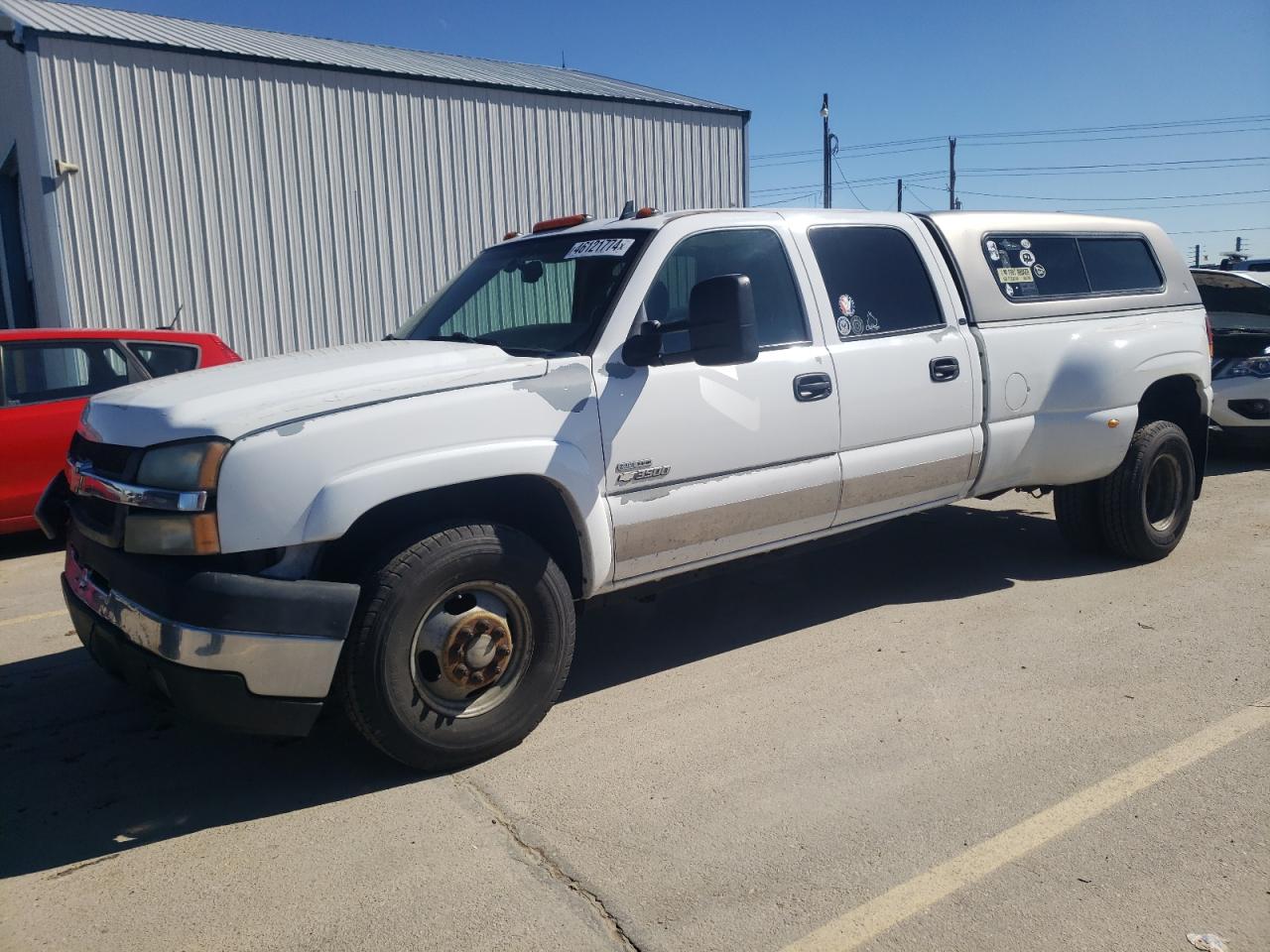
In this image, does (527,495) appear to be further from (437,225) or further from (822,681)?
(437,225)

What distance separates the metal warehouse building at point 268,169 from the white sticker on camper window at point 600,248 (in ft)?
30.3

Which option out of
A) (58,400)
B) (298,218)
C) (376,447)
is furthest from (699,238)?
(298,218)

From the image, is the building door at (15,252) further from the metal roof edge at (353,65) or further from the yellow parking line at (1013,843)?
the yellow parking line at (1013,843)

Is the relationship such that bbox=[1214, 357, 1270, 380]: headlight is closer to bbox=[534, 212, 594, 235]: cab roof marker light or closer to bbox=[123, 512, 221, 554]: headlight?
bbox=[534, 212, 594, 235]: cab roof marker light

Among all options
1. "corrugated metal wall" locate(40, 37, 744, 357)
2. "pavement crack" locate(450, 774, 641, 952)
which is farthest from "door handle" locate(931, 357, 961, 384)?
"corrugated metal wall" locate(40, 37, 744, 357)

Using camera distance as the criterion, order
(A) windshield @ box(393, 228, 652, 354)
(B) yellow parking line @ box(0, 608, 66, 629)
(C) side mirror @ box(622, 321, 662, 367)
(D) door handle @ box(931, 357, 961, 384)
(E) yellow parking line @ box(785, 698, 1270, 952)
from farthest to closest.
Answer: (B) yellow parking line @ box(0, 608, 66, 629) → (D) door handle @ box(931, 357, 961, 384) → (A) windshield @ box(393, 228, 652, 354) → (C) side mirror @ box(622, 321, 662, 367) → (E) yellow parking line @ box(785, 698, 1270, 952)

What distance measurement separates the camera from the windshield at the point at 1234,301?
967 centimetres

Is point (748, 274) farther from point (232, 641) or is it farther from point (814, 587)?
point (232, 641)

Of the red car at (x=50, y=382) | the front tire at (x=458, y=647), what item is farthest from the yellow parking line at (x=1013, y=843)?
the red car at (x=50, y=382)

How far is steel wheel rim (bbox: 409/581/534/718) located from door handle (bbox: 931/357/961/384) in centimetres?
242

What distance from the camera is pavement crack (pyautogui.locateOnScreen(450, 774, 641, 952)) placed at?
269 cm

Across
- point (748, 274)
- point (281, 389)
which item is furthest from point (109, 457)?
point (748, 274)

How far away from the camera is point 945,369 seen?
16.4 feet

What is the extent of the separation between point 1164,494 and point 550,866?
16.0 feet
